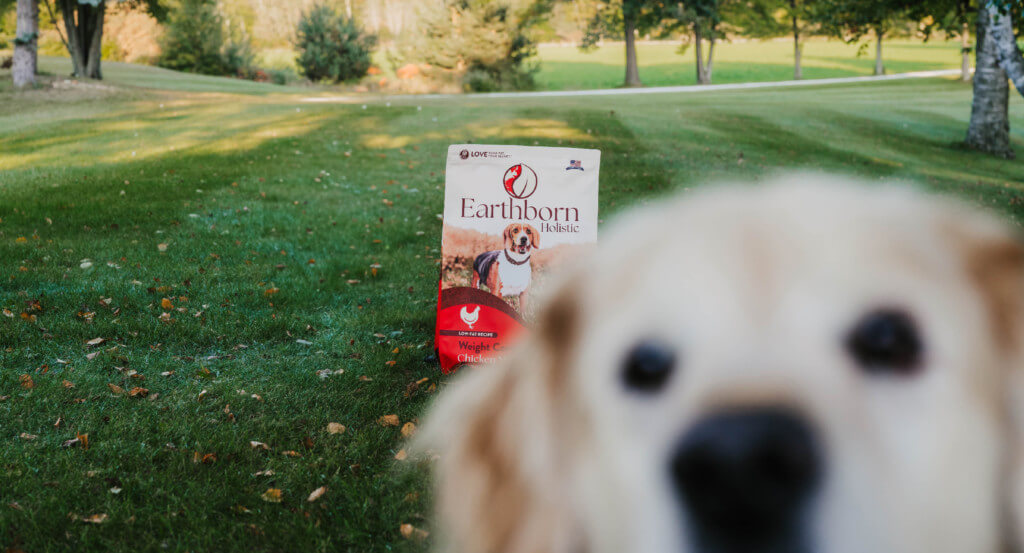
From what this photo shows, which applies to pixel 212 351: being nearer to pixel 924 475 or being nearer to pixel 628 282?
pixel 628 282

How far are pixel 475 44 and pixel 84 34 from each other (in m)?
15.9

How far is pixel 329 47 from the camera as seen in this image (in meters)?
35.9

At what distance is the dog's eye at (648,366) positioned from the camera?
98 cm

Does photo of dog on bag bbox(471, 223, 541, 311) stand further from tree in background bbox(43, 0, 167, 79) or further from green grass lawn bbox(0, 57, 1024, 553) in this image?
tree in background bbox(43, 0, 167, 79)

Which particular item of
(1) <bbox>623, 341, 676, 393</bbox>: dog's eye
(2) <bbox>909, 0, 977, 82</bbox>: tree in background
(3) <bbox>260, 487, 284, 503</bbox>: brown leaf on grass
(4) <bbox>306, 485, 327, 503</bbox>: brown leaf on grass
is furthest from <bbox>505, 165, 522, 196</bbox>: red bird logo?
(2) <bbox>909, 0, 977, 82</bbox>: tree in background

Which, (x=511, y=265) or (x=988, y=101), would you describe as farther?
(x=988, y=101)

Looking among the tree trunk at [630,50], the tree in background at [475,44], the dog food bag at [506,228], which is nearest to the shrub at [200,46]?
the tree in background at [475,44]

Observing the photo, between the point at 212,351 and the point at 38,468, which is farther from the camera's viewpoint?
the point at 212,351

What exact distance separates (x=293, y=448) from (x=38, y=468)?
1043mm

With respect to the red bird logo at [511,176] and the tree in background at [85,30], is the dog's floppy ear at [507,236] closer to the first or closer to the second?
the red bird logo at [511,176]

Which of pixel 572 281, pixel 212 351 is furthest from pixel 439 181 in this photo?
pixel 572 281

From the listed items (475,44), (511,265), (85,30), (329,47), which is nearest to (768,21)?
(475,44)

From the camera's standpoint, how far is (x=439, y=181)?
10.6 meters

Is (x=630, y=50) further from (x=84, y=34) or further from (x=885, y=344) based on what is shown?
(x=885, y=344)
